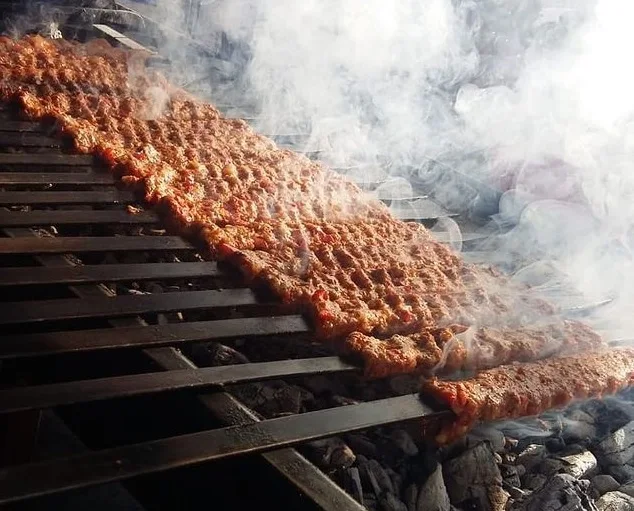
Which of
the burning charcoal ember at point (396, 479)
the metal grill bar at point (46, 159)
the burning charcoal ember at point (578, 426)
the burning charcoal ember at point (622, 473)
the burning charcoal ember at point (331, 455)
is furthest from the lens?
the metal grill bar at point (46, 159)

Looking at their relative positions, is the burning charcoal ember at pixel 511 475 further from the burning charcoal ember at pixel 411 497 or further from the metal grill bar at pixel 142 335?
the metal grill bar at pixel 142 335

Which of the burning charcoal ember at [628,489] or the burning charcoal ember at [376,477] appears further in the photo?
the burning charcoal ember at [628,489]

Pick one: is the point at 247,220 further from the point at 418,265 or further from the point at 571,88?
the point at 571,88

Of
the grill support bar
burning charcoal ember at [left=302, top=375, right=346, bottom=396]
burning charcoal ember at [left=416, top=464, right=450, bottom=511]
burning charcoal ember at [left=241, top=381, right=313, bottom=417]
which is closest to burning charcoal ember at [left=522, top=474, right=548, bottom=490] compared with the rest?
burning charcoal ember at [left=416, top=464, right=450, bottom=511]

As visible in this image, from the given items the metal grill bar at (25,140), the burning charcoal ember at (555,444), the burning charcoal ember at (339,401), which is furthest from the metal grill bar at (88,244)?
the burning charcoal ember at (555,444)

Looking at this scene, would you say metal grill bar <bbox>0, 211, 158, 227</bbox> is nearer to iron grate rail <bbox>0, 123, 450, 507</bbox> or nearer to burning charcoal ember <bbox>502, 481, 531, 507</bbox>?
iron grate rail <bbox>0, 123, 450, 507</bbox>

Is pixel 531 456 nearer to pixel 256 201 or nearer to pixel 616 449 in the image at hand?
pixel 616 449

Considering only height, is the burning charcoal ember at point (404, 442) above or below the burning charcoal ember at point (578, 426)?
below
